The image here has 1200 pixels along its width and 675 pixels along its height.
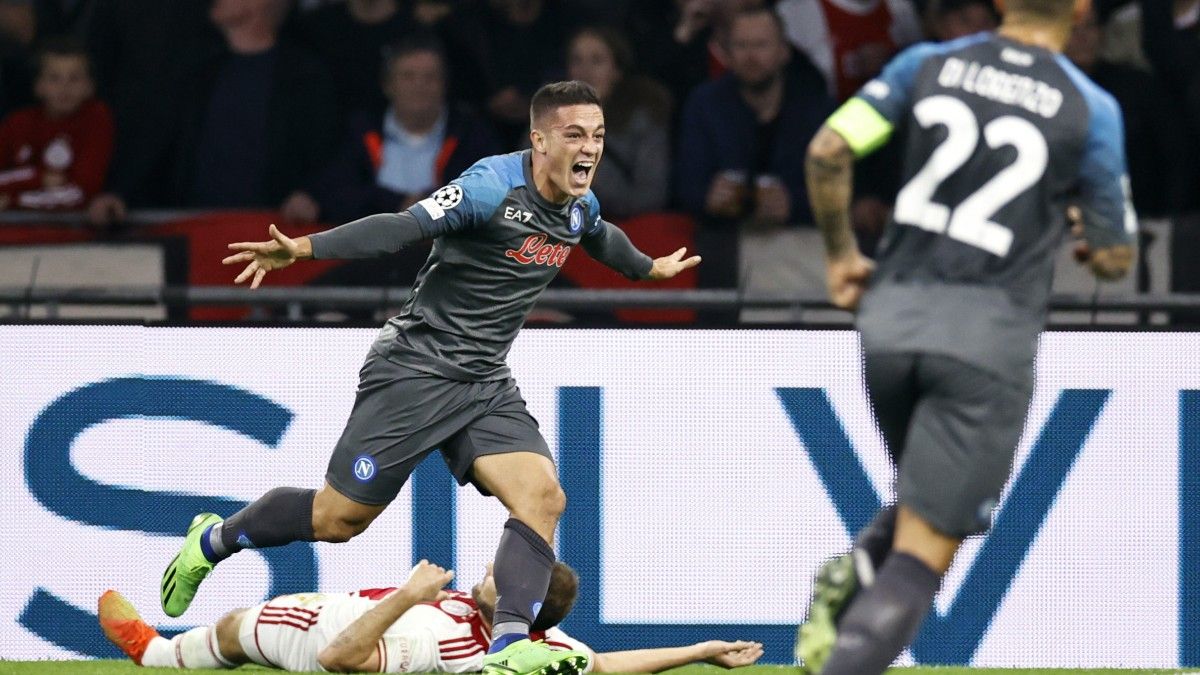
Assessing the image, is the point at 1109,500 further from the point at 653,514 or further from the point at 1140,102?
the point at 1140,102

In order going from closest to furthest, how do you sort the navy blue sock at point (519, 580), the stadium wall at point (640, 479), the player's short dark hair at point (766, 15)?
1. the navy blue sock at point (519, 580)
2. the stadium wall at point (640, 479)
3. the player's short dark hair at point (766, 15)

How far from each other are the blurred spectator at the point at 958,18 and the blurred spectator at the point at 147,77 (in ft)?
11.6

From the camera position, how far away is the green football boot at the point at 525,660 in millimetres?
5395

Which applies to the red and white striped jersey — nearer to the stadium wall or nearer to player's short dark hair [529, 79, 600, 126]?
the stadium wall

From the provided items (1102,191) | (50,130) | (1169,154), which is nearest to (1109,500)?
(1169,154)

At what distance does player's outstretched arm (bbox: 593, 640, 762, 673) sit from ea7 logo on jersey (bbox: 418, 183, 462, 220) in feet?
5.35

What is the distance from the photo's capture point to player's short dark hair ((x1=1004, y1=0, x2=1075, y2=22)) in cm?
417

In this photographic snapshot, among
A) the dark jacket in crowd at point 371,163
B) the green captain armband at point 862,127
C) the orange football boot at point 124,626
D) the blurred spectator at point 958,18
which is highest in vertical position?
the green captain armband at point 862,127

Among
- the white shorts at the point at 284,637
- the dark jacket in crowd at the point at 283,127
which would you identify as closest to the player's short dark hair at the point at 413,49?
the dark jacket in crowd at the point at 283,127

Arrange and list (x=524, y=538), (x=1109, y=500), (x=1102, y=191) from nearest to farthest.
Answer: (x=1102, y=191)
(x=524, y=538)
(x=1109, y=500)

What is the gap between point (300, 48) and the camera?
905 cm

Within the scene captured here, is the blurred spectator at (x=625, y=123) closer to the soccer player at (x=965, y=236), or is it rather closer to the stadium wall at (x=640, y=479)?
the stadium wall at (x=640, y=479)

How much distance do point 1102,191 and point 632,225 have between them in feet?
13.6

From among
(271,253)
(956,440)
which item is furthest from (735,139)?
(956,440)
